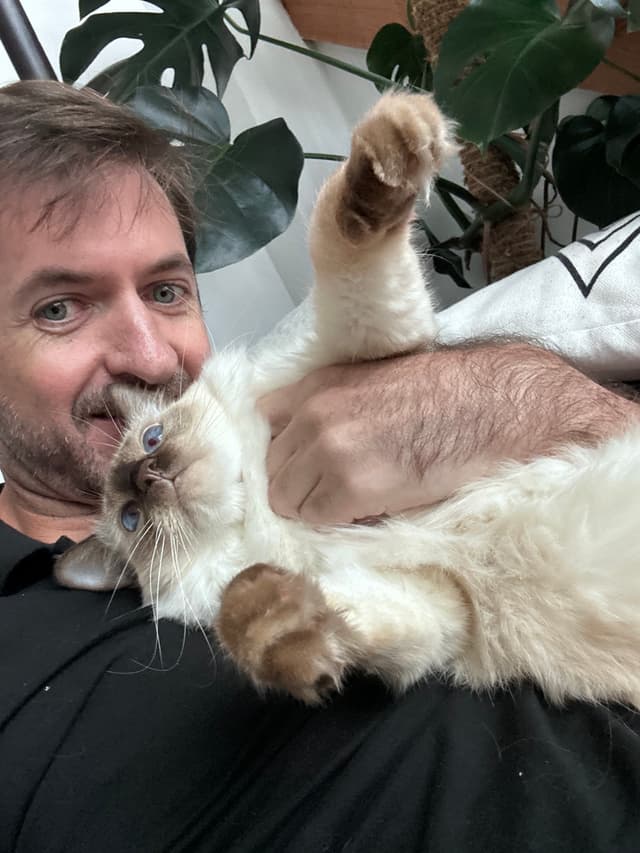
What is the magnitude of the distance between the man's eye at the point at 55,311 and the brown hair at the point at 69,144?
14cm

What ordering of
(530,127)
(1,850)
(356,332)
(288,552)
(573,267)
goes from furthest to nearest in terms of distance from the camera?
(530,127) < (573,267) < (356,332) < (288,552) < (1,850)

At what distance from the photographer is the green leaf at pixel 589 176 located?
1.86m

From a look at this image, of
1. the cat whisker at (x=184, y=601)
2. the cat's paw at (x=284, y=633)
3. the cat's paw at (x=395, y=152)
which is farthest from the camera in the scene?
the cat whisker at (x=184, y=601)

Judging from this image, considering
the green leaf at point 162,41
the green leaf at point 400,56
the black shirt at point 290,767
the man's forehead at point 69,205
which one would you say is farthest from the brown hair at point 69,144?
the green leaf at point 400,56

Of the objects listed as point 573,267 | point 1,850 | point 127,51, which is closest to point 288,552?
point 1,850

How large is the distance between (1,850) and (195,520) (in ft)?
1.45

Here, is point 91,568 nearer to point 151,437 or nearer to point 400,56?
point 151,437

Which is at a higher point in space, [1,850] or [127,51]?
[127,51]

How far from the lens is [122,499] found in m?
1.10

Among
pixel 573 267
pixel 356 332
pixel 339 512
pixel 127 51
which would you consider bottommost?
pixel 573 267

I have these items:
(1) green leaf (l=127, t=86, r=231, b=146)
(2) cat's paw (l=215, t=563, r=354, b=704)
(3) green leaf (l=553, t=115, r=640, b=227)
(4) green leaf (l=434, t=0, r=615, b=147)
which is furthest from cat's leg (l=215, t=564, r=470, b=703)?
(3) green leaf (l=553, t=115, r=640, b=227)

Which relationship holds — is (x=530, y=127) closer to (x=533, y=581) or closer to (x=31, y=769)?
(x=533, y=581)

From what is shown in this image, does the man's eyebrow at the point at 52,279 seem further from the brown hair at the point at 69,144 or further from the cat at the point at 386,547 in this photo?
the cat at the point at 386,547

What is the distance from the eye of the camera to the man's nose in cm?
119
